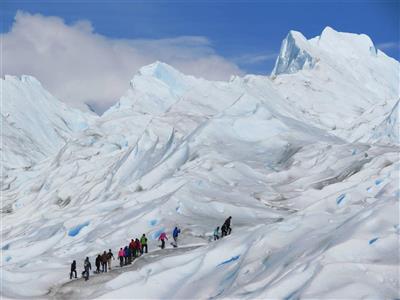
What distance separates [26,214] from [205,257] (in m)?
63.6

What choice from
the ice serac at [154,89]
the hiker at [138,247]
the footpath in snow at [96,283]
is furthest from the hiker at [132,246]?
the ice serac at [154,89]

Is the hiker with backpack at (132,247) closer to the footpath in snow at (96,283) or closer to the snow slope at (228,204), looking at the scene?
the footpath in snow at (96,283)

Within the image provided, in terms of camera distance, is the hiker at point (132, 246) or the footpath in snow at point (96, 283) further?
the hiker at point (132, 246)

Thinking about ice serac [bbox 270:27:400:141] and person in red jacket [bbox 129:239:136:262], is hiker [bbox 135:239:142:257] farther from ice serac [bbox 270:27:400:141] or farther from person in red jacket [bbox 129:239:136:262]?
ice serac [bbox 270:27:400:141]

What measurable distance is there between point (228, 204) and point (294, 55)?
11541 cm

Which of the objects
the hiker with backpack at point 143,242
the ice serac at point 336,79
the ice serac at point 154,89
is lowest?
the hiker with backpack at point 143,242

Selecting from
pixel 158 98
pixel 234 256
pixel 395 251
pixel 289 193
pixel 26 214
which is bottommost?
pixel 395 251

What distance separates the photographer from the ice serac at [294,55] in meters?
147

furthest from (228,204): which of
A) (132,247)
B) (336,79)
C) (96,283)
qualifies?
(336,79)

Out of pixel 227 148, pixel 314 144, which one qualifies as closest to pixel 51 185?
pixel 227 148

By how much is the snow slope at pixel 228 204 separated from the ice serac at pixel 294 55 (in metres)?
19.9

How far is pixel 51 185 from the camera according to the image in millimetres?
99625

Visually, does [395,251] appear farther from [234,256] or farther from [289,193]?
[289,193]

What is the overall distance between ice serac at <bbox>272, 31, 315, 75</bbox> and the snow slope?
19.9 meters
